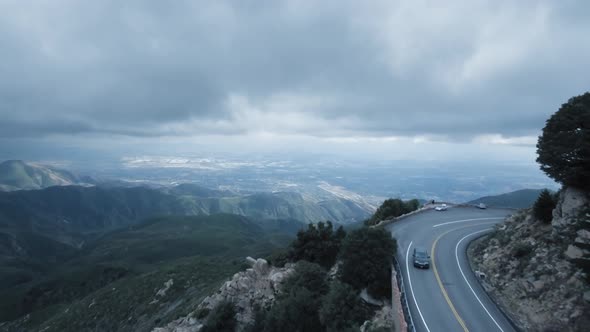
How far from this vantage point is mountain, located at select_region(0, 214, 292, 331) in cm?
4244

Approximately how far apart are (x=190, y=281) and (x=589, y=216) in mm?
51611

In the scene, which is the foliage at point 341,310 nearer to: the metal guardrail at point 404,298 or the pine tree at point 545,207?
the metal guardrail at point 404,298

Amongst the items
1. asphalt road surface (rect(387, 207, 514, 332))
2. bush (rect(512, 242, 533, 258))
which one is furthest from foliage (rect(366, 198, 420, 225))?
bush (rect(512, 242, 533, 258))

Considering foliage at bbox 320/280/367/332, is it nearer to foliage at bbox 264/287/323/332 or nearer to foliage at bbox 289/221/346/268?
foliage at bbox 264/287/323/332

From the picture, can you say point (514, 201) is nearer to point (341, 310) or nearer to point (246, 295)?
point (246, 295)

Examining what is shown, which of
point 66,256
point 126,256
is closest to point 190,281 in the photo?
point 126,256

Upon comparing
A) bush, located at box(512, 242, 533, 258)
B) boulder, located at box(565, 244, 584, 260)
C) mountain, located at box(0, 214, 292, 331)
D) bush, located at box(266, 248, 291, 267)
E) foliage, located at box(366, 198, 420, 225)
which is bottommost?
mountain, located at box(0, 214, 292, 331)

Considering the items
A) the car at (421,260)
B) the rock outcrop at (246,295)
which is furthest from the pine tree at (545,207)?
the rock outcrop at (246,295)

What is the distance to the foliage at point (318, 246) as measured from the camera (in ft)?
95.6

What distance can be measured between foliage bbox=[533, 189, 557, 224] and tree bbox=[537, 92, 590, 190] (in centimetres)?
269

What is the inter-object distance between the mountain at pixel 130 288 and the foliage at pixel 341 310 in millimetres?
22041

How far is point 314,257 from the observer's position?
96.3 feet

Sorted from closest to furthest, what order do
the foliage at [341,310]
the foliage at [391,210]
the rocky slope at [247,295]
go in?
1. the foliage at [341,310]
2. the rocky slope at [247,295]
3. the foliage at [391,210]

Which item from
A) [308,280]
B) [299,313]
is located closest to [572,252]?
[308,280]
